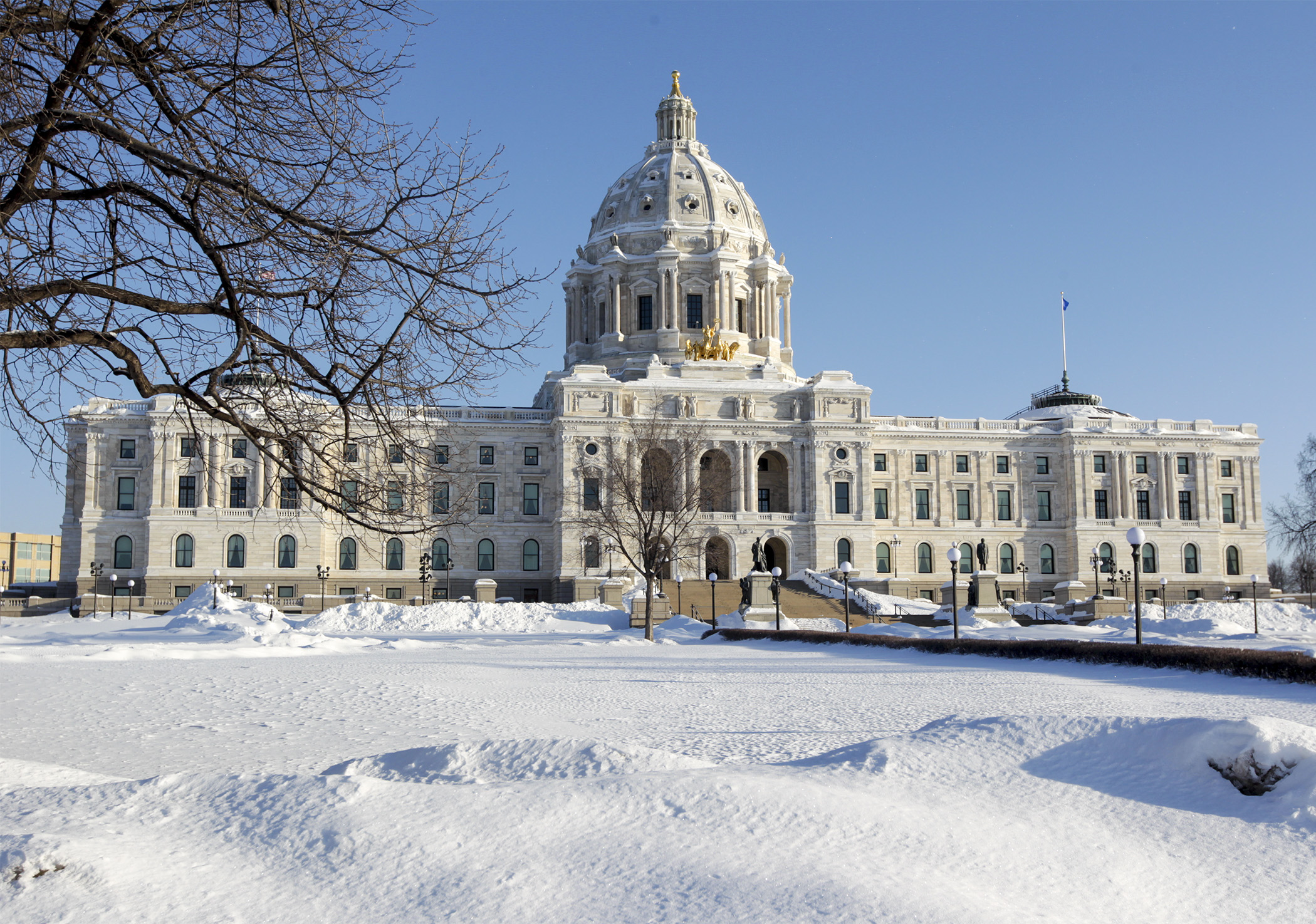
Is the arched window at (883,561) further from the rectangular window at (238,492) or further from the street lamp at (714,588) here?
the rectangular window at (238,492)

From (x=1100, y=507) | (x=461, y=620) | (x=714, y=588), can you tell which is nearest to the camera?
(x=461, y=620)

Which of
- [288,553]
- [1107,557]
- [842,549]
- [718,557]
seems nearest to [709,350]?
[718,557]

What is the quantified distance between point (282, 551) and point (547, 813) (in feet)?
229

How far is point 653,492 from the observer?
4978 cm

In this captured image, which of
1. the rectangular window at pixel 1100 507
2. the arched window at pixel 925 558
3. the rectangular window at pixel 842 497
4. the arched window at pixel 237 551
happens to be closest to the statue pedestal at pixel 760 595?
the rectangular window at pixel 842 497

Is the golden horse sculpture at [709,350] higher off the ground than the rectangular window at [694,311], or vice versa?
the rectangular window at [694,311]

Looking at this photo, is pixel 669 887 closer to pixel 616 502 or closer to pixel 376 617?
pixel 376 617

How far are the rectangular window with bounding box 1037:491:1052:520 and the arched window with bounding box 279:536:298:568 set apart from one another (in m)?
50.5

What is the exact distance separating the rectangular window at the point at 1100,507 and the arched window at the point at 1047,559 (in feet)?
12.8

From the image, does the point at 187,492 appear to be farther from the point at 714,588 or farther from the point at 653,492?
the point at 714,588

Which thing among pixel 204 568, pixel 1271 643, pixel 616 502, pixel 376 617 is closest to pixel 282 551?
pixel 204 568

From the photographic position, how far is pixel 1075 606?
183 ft

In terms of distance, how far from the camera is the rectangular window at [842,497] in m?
74.2

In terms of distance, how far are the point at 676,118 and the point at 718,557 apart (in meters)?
40.6
